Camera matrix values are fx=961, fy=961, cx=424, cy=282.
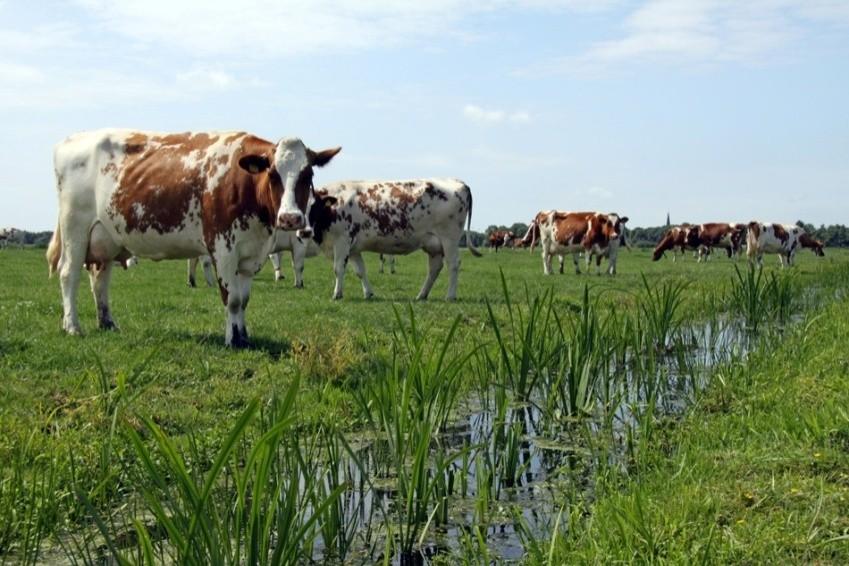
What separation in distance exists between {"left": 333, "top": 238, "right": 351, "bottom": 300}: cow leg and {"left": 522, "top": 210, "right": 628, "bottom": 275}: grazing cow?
433 inches

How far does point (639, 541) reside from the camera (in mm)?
3943

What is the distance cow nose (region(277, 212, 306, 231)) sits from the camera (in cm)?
915

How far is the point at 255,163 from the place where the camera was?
9516 millimetres

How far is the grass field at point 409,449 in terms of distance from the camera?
3697 millimetres

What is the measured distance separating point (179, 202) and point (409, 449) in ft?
17.0

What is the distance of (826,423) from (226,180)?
6229 millimetres

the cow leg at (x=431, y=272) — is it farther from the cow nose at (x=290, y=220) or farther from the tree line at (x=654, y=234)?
the tree line at (x=654, y=234)

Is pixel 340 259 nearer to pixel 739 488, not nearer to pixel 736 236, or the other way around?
pixel 739 488

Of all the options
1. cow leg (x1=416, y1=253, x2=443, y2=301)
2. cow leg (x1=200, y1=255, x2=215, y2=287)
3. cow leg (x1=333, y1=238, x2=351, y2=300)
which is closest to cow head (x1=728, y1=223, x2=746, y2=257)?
Result: cow leg (x1=416, y1=253, x2=443, y2=301)

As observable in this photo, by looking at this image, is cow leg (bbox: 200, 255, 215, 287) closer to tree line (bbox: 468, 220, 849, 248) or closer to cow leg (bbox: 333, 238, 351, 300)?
cow leg (bbox: 333, 238, 351, 300)

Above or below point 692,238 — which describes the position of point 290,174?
below

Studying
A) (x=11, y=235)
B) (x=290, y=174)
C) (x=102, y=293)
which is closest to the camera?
(x=290, y=174)

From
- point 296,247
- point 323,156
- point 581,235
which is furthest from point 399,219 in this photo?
point 581,235

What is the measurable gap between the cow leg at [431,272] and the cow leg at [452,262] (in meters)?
0.16
